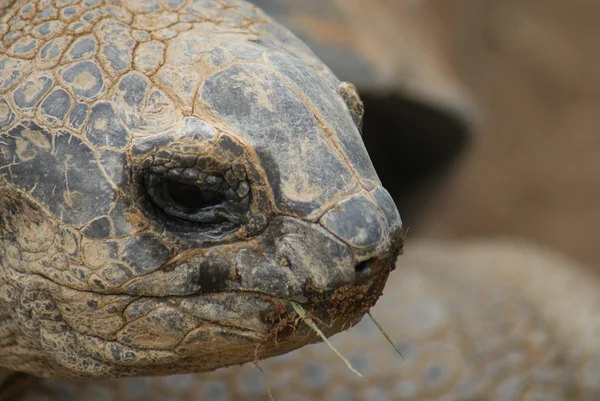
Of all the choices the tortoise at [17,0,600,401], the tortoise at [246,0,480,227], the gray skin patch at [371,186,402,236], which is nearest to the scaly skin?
the tortoise at [17,0,600,401]

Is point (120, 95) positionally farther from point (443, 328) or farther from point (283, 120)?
point (443, 328)

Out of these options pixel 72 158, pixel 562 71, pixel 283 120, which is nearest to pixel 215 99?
pixel 283 120

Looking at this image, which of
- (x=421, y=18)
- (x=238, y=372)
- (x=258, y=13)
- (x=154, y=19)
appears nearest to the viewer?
(x=154, y=19)

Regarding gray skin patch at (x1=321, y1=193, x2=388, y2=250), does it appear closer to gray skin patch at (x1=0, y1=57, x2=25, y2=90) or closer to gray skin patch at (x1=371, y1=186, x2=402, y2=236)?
gray skin patch at (x1=371, y1=186, x2=402, y2=236)

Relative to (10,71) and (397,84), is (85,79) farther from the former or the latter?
(397,84)

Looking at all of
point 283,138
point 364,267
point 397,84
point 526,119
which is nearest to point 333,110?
point 283,138

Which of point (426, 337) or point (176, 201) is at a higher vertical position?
point (176, 201)
